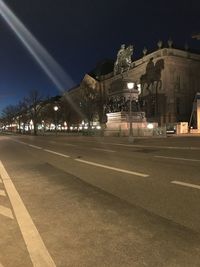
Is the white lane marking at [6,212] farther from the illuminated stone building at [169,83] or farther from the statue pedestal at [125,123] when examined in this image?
the illuminated stone building at [169,83]

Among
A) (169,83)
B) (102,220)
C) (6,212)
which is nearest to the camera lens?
(102,220)

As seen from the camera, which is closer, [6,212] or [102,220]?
[102,220]

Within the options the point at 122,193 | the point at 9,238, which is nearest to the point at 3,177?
the point at 122,193

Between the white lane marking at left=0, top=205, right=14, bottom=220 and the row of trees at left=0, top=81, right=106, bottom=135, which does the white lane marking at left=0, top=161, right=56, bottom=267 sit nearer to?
the white lane marking at left=0, top=205, right=14, bottom=220

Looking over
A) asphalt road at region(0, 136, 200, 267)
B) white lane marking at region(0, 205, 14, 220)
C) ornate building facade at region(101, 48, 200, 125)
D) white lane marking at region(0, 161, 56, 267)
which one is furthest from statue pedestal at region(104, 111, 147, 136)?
white lane marking at region(0, 205, 14, 220)

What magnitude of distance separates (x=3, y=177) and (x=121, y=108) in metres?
38.5

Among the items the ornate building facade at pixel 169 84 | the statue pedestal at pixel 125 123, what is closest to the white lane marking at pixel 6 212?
the statue pedestal at pixel 125 123

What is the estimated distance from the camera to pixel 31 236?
237 inches

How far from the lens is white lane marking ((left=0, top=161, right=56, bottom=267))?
4966mm

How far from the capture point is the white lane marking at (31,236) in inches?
196

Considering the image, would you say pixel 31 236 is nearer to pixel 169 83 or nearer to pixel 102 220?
pixel 102 220

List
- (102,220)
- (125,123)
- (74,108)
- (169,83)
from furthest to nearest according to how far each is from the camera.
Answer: (74,108)
(169,83)
(125,123)
(102,220)

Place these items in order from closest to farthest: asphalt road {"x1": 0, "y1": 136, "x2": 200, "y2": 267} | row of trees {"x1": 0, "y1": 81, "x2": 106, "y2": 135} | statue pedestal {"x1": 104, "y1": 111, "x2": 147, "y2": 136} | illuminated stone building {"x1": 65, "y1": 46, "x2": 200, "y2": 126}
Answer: asphalt road {"x1": 0, "y1": 136, "x2": 200, "y2": 267}, statue pedestal {"x1": 104, "y1": 111, "x2": 147, "y2": 136}, illuminated stone building {"x1": 65, "y1": 46, "x2": 200, "y2": 126}, row of trees {"x1": 0, "y1": 81, "x2": 106, "y2": 135}

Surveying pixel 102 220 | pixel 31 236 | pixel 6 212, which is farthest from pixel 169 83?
pixel 31 236
